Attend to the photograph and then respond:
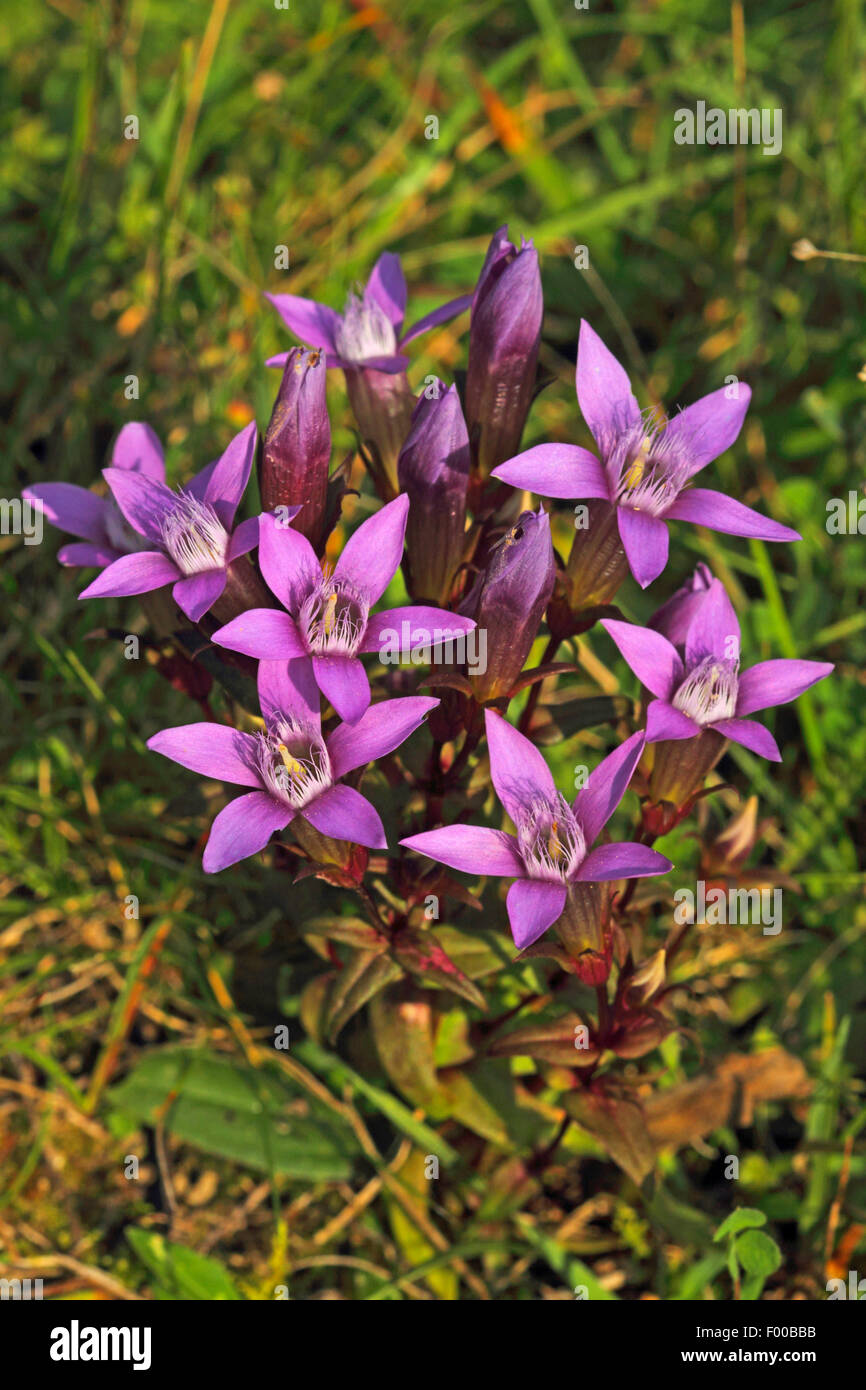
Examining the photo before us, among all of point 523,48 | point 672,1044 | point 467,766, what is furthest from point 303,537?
point 523,48

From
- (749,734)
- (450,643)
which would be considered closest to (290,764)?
(450,643)

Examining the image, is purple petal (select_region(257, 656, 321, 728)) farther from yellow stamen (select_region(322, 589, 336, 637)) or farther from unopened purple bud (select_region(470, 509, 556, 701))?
unopened purple bud (select_region(470, 509, 556, 701))

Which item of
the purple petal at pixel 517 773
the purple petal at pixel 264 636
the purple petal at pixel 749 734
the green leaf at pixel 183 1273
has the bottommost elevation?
the green leaf at pixel 183 1273

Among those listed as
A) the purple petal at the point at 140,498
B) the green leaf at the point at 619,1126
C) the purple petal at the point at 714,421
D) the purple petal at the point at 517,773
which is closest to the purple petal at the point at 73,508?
the purple petal at the point at 140,498

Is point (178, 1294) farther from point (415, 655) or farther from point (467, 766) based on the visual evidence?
point (415, 655)

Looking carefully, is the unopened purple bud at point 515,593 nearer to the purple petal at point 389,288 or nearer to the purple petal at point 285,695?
the purple petal at point 285,695
